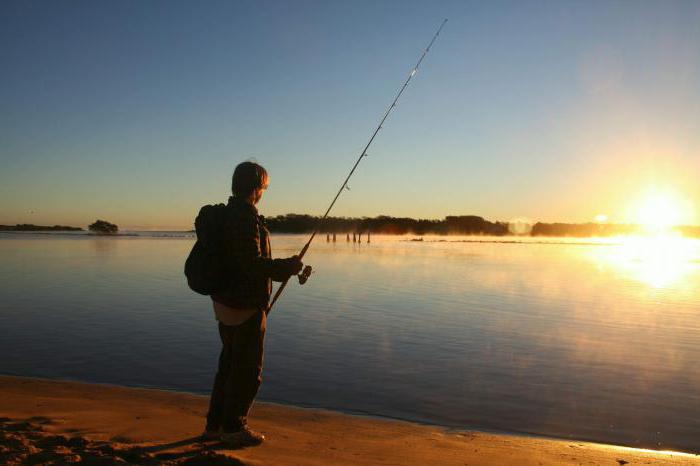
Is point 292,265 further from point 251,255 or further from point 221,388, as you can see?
point 221,388

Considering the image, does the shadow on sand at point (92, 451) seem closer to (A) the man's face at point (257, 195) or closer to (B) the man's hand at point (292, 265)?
(B) the man's hand at point (292, 265)

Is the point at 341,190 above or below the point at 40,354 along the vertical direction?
above

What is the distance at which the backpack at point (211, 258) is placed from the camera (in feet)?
15.7

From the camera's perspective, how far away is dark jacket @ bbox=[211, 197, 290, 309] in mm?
4770

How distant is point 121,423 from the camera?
5672 millimetres

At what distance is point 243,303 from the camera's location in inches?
191

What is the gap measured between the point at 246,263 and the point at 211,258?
0.30 m

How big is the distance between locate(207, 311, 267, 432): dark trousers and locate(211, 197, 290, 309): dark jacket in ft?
0.73

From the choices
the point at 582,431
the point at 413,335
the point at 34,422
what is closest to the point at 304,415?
the point at 34,422

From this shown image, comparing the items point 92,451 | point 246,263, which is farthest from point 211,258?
point 92,451

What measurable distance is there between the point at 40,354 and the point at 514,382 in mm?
7710

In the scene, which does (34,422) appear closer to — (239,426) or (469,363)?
(239,426)

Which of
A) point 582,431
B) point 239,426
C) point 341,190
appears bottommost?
point 582,431

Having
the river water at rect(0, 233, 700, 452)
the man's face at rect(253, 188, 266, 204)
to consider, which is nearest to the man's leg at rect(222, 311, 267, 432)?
the man's face at rect(253, 188, 266, 204)
